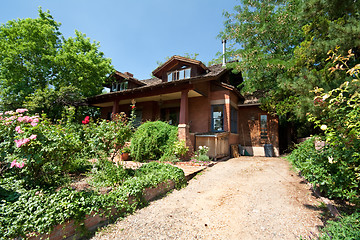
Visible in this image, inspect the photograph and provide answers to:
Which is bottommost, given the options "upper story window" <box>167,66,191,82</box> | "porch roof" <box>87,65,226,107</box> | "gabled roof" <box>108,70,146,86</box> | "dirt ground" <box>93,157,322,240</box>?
"dirt ground" <box>93,157,322,240</box>

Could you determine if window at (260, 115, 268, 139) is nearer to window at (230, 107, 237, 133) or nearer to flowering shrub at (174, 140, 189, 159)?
window at (230, 107, 237, 133)

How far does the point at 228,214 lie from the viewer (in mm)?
3707

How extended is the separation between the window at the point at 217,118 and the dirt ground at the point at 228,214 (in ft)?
21.2

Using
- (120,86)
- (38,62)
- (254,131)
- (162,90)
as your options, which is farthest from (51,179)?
(38,62)

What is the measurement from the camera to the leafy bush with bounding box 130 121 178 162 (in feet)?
28.6

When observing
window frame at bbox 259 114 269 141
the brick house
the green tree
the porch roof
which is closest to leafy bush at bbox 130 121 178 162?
the brick house

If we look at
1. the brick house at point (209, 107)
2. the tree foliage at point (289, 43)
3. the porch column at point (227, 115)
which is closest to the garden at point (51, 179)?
the brick house at point (209, 107)

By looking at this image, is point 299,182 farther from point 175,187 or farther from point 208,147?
point 208,147

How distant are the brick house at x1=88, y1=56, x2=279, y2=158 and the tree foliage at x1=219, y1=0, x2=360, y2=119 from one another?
5.46 feet

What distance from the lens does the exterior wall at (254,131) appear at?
12609 millimetres

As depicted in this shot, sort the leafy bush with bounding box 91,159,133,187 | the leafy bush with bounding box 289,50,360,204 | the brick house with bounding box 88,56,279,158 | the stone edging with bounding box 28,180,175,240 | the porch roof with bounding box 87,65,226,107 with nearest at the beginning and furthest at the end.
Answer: the stone edging with bounding box 28,180,175,240 < the leafy bush with bounding box 289,50,360,204 < the leafy bush with bounding box 91,159,133,187 < the porch roof with bounding box 87,65,226,107 < the brick house with bounding box 88,56,279,158

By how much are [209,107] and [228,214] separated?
30.0 feet

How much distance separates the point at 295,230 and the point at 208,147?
21.4 feet

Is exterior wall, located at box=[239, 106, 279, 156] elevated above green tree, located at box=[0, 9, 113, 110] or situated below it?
below
